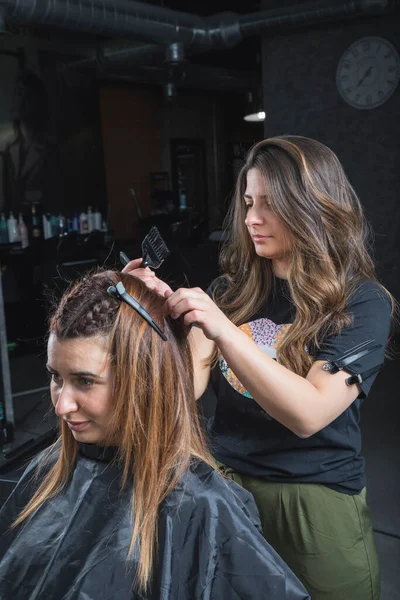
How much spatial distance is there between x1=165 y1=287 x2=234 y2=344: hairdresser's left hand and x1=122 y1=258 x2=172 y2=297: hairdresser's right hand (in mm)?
100

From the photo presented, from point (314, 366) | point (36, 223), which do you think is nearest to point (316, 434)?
point (314, 366)

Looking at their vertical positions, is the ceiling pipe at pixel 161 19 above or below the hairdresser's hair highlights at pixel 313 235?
above

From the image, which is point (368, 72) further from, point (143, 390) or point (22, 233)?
point (143, 390)

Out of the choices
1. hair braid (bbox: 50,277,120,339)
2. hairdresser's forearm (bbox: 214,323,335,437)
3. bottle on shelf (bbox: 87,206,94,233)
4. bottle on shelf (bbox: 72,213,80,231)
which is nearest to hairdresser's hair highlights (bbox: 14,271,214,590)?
hair braid (bbox: 50,277,120,339)

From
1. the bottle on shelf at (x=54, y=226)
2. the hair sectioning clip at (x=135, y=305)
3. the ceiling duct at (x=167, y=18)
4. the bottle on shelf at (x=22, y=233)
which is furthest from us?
the bottle on shelf at (x=54, y=226)

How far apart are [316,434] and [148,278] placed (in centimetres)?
44

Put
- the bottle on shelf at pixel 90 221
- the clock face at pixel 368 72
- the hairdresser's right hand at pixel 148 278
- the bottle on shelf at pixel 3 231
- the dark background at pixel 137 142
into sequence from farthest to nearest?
the bottle on shelf at pixel 90 221 < the bottle on shelf at pixel 3 231 < the clock face at pixel 368 72 < the dark background at pixel 137 142 < the hairdresser's right hand at pixel 148 278

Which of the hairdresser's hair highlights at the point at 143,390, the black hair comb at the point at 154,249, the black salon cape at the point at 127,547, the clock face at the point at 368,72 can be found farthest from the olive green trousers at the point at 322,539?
the clock face at the point at 368,72

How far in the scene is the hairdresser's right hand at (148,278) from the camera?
1.07m

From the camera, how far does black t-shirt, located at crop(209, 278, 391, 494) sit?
112 cm

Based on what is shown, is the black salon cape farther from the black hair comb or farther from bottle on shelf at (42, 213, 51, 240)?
bottle on shelf at (42, 213, 51, 240)

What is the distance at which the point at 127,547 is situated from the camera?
3.25 ft

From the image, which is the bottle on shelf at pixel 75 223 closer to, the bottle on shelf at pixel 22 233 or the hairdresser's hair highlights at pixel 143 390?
the bottle on shelf at pixel 22 233

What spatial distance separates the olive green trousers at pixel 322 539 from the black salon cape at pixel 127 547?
103 mm
